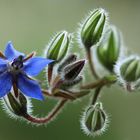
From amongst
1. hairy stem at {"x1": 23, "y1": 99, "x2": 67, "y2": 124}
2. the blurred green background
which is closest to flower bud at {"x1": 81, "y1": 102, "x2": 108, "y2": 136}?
hairy stem at {"x1": 23, "y1": 99, "x2": 67, "y2": 124}

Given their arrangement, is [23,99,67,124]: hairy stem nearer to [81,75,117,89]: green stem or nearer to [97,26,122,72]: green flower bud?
[81,75,117,89]: green stem

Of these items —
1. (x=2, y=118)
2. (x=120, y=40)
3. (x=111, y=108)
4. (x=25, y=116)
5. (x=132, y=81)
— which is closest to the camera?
(x=25, y=116)

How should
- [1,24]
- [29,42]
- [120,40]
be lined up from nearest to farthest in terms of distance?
[120,40] → [29,42] → [1,24]

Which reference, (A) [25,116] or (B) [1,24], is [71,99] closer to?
(A) [25,116]

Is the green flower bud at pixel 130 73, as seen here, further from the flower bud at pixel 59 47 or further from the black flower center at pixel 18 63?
the black flower center at pixel 18 63

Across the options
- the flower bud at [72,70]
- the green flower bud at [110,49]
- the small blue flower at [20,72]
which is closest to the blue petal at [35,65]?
the small blue flower at [20,72]

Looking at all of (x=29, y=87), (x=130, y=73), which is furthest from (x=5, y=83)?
(x=130, y=73)

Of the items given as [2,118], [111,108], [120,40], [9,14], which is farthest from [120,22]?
[120,40]
